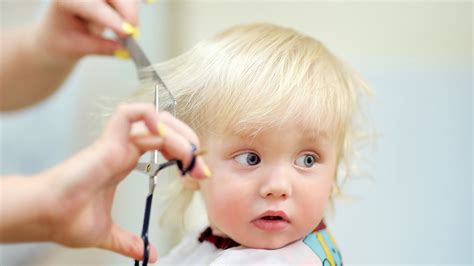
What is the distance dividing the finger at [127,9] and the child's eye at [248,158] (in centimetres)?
23

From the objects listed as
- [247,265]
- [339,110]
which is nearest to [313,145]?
[339,110]

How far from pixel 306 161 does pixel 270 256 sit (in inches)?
5.1

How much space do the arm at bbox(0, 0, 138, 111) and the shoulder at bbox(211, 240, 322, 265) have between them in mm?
295

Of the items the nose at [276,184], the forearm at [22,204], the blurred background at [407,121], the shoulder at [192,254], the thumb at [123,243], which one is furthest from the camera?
the blurred background at [407,121]

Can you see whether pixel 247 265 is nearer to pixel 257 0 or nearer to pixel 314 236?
pixel 314 236

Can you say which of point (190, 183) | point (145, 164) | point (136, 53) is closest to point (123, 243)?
point (145, 164)

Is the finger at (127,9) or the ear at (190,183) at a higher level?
the finger at (127,9)

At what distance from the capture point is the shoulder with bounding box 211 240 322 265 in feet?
2.64

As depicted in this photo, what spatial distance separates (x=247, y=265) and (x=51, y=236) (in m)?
0.31

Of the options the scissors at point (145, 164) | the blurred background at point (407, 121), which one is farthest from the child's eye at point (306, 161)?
the blurred background at point (407, 121)

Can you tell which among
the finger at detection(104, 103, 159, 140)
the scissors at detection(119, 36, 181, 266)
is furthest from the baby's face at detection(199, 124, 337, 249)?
the finger at detection(104, 103, 159, 140)

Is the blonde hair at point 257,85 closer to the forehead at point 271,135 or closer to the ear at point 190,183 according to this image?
the forehead at point 271,135

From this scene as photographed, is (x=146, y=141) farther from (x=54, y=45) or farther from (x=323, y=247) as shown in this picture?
(x=323, y=247)

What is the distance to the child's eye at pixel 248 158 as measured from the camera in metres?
0.81
